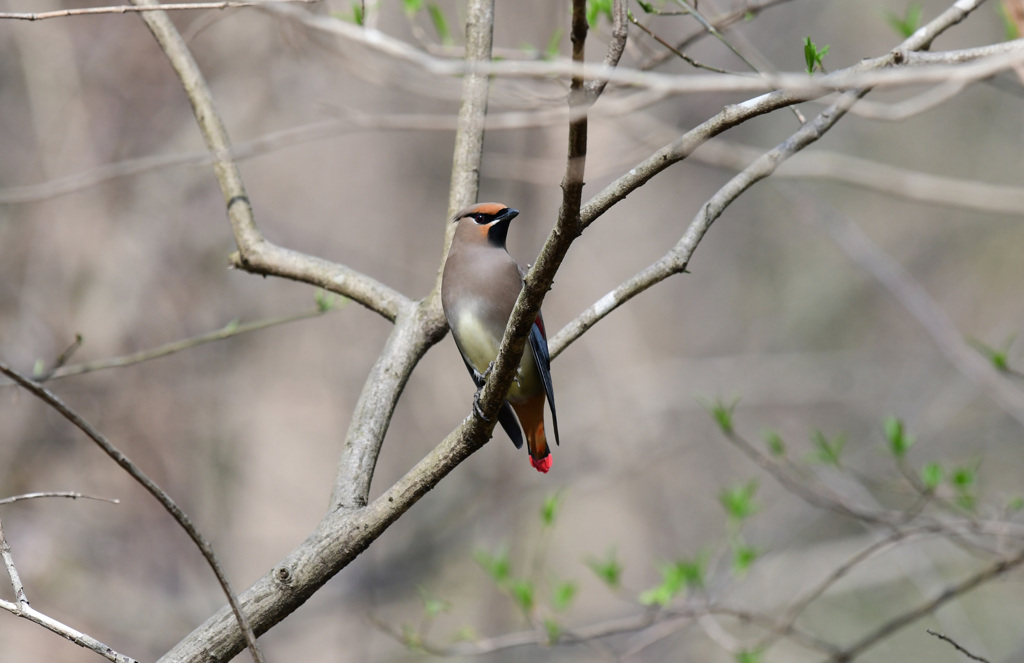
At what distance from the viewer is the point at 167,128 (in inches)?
295

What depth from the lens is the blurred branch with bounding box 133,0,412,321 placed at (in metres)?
3.41

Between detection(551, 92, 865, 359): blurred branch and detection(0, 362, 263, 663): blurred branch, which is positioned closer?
detection(0, 362, 263, 663): blurred branch

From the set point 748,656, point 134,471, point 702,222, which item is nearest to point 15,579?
point 134,471

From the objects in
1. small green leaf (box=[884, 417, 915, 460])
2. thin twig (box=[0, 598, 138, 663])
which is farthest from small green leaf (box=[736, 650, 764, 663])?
thin twig (box=[0, 598, 138, 663])

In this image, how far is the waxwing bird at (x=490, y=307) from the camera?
3525 millimetres

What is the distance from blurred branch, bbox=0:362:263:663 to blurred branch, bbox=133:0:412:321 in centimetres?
157

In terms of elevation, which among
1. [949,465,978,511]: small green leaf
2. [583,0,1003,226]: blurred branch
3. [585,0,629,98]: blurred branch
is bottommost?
[949,465,978,511]: small green leaf

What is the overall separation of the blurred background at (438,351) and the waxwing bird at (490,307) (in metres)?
1.52

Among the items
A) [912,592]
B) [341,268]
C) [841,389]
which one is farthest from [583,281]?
[341,268]

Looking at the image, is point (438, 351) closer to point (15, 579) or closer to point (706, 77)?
point (15, 579)

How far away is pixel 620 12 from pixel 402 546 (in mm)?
6618

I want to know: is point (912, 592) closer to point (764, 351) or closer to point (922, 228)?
point (764, 351)

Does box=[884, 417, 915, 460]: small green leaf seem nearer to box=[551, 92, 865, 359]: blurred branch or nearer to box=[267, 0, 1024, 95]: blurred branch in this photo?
→ box=[551, 92, 865, 359]: blurred branch

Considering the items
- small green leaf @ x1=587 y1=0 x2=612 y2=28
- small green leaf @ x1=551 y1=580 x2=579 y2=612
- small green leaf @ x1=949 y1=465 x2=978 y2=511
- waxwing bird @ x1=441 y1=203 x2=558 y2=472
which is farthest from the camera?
small green leaf @ x1=551 y1=580 x2=579 y2=612
